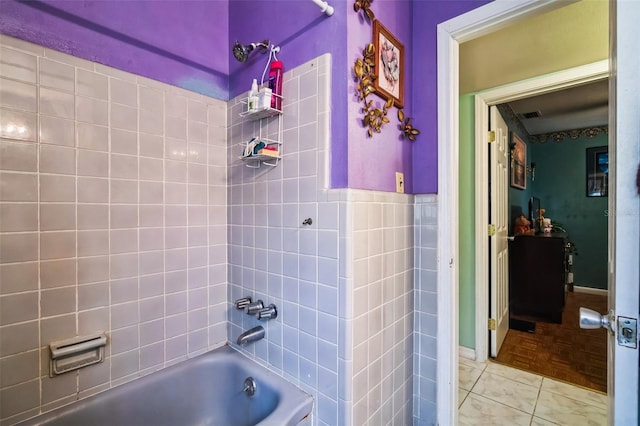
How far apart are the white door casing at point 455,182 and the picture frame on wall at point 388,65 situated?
0.20m

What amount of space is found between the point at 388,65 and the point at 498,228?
1816mm

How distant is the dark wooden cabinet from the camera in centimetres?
279

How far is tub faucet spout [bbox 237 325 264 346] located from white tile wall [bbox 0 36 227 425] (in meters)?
0.32

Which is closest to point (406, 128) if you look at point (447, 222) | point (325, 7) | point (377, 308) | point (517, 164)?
point (447, 222)

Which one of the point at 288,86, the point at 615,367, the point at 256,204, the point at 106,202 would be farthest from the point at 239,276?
the point at 615,367

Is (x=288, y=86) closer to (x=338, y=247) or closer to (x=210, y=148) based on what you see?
(x=210, y=148)

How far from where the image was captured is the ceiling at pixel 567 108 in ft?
8.76

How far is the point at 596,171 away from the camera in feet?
12.6

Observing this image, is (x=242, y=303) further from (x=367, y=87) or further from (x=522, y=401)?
(x=522, y=401)

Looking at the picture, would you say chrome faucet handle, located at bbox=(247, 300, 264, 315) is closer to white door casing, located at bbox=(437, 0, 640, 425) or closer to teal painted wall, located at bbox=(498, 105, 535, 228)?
white door casing, located at bbox=(437, 0, 640, 425)

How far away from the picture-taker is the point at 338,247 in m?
1.01

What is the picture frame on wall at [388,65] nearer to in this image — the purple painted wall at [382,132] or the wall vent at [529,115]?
the purple painted wall at [382,132]

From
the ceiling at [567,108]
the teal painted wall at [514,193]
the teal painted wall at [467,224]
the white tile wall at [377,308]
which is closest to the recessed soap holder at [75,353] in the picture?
→ the white tile wall at [377,308]

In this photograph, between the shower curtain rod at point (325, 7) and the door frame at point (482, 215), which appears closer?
the shower curtain rod at point (325, 7)
